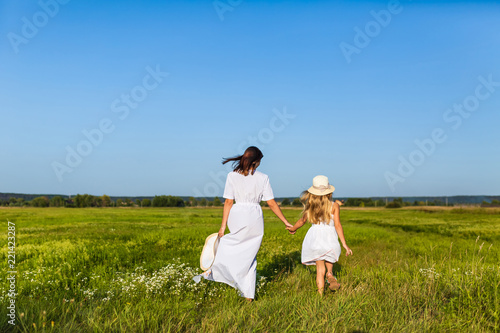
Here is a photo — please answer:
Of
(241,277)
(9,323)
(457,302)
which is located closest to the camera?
(9,323)

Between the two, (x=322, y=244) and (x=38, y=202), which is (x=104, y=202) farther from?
(x=322, y=244)

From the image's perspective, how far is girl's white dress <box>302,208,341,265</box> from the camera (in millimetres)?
6312

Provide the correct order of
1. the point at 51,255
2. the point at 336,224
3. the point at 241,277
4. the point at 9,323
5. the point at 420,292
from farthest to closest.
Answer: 1. the point at 51,255
2. the point at 336,224
3. the point at 241,277
4. the point at 420,292
5. the point at 9,323

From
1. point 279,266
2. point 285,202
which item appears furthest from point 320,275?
point 285,202

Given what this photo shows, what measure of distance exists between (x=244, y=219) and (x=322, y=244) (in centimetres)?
152

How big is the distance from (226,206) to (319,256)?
189 centimetres

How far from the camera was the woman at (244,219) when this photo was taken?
5969 millimetres

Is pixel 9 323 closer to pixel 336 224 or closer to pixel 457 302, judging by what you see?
pixel 336 224

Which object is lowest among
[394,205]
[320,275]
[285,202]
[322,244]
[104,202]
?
[104,202]

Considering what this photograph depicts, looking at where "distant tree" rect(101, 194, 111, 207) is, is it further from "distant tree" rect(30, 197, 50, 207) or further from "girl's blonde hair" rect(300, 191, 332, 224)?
"girl's blonde hair" rect(300, 191, 332, 224)

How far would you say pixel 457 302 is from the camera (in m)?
5.13

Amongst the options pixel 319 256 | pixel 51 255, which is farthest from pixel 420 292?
pixel 51 255

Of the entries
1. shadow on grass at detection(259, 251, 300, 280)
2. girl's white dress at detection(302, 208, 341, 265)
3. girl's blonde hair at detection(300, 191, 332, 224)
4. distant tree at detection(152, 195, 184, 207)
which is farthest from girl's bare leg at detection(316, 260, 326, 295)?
distant tree at detection(152, 195, 184, 207)

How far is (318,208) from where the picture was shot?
6.45 metres
